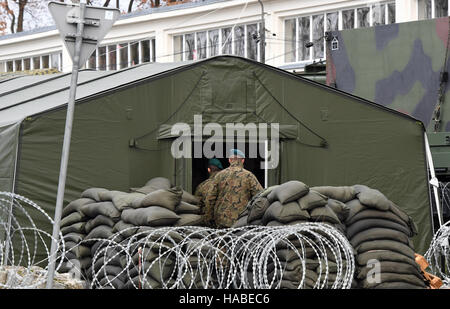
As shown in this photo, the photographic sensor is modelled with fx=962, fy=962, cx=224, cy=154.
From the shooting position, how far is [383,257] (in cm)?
868

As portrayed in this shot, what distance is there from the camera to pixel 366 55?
54.7 feet

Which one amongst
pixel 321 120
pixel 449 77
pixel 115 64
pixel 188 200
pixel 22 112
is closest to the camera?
pixel 188 200

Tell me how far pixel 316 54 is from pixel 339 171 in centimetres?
1659

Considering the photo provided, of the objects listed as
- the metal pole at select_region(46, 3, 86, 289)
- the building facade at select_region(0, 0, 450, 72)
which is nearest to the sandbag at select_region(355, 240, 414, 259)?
the metal pole at select_region(46, 3, 86, 289)

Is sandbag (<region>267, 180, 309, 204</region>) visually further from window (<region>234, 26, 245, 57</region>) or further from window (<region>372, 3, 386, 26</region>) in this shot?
window (<region>234, 26, 245, 57</region>)

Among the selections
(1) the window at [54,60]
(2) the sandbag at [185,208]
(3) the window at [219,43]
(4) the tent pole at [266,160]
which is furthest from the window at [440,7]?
(2) the sandbag at [185,208]

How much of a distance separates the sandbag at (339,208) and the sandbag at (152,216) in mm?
1585

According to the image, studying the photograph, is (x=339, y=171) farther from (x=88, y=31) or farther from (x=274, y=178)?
(x=88, y=31)

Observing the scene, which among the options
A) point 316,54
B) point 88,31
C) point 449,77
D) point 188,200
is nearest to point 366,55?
point 449,77

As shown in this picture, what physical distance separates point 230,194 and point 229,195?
0.06 ft

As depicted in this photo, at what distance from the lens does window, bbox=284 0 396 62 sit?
88.5ft

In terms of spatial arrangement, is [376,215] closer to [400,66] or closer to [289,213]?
[289,213]

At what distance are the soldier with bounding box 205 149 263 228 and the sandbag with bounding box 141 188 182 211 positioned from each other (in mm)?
1545

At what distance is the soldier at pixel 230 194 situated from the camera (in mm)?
11273
